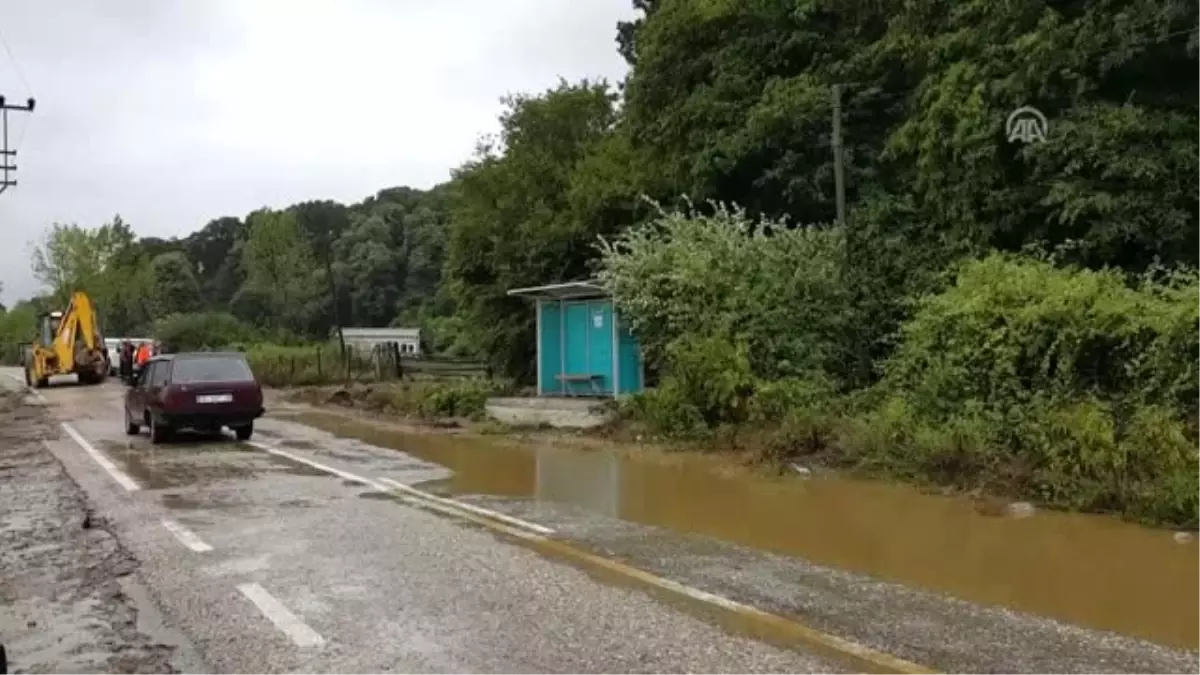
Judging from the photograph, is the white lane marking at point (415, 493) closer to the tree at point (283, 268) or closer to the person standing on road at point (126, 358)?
the person standing on road at point (126, 358)

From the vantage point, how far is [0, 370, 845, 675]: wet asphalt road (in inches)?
257

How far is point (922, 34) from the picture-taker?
22609 millimetres

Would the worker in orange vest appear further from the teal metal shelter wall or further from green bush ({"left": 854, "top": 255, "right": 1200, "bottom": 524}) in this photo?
green bush ({"left": 854, "top": 255, "right": 1200, "bottom": 524})

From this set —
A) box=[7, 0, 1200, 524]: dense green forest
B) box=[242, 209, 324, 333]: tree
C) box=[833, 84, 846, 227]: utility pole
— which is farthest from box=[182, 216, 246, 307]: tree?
box=[833, 84, 846, 227]: utility pole

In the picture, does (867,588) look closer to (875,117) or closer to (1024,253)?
(1024,253)

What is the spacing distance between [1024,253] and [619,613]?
12880 millimetres

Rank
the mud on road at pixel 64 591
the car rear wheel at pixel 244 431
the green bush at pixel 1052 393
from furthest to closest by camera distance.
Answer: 1. the car rear wheel at pixel 244 431
2. the green bush at pixel 1052 393
3. the mud on road at pixel 64 591

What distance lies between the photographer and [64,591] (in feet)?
29.1

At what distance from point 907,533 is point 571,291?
520 inches

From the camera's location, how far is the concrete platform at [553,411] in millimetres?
21219

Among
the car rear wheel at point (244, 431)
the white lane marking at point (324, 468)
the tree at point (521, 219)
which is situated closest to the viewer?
the white lane marking at point (324, 468)

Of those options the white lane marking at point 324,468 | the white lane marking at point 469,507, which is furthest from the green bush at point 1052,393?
the white lane marking at point 324,468

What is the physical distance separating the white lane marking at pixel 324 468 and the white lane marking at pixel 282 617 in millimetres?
5798

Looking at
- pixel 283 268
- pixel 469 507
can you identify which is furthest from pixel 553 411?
pixel 283 268
